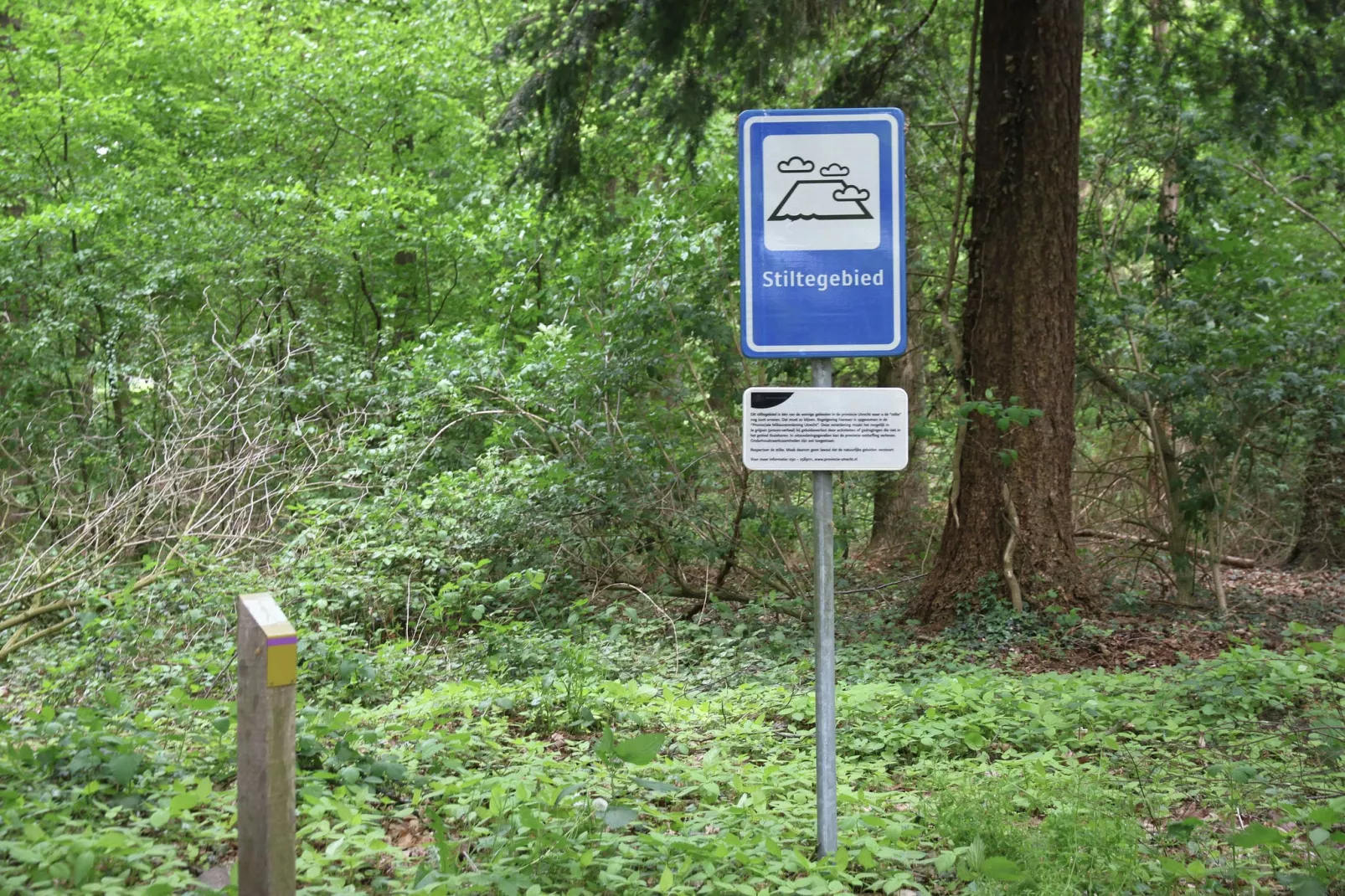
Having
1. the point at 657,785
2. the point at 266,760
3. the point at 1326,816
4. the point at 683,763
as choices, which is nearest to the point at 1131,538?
the point at 683,763

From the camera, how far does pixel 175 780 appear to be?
366 cm

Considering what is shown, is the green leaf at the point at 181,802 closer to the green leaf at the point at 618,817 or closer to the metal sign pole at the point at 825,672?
the green leaf at the point at 618,817

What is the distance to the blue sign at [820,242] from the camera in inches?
126

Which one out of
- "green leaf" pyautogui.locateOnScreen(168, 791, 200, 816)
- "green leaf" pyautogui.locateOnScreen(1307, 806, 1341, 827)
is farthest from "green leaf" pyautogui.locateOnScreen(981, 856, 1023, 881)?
"green leaf" pyautogui.locateOnScreen(168, 791, 200, 816)

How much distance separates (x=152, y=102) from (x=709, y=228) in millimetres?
9536

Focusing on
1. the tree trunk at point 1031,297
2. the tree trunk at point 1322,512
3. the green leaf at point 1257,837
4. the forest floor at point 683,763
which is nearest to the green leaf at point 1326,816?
the forest floor at point 683,763

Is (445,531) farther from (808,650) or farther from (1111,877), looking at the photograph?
(1111,877)

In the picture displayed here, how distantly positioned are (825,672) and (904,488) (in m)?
8.24

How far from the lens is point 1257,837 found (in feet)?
9.61

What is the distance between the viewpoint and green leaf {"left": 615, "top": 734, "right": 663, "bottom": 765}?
3.33m

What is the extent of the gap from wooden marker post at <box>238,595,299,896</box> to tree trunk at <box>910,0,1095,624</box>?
5876mm

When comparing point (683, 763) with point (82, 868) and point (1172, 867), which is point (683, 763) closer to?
point (1172, 867)

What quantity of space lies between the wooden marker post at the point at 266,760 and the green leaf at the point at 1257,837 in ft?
8.89

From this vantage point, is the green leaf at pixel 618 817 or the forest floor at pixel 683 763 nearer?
the forest floor at pixel 683 763
